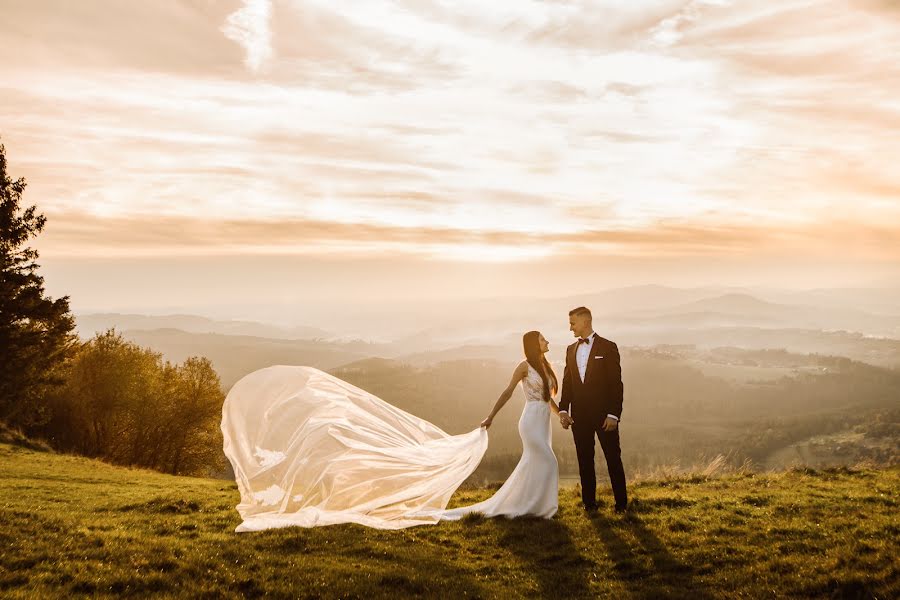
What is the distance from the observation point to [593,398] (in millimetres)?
11508

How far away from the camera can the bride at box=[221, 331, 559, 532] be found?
11.0 metres

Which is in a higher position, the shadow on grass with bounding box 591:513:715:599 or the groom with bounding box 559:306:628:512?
the groom with bounding box 559:306:628:512

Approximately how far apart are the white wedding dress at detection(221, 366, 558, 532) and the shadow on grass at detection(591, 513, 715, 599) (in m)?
1.66

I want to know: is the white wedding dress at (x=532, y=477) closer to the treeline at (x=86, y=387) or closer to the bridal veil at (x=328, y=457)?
the bridal veil at (x=328, y=457)

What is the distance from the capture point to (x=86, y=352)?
49.4 meters

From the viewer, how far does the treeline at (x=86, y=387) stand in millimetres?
32656

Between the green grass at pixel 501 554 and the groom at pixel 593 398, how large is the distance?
3.24ft

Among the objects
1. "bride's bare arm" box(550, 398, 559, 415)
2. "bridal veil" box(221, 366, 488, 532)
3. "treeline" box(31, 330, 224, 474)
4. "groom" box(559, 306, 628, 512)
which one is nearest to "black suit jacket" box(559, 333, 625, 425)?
"groom" box(559, 306, 628, 512)

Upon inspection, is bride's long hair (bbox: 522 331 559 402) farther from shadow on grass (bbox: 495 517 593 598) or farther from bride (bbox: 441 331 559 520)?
shadow on grass (bbox: 495 517 593 598)

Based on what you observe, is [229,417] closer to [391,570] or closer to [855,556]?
[391,570]

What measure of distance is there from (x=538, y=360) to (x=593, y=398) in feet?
4.39

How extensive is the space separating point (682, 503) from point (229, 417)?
1010cm

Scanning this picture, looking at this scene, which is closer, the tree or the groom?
the groom

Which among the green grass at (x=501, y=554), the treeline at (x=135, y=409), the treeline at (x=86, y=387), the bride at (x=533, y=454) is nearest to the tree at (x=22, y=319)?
the treeline at (x=86, y=387)
